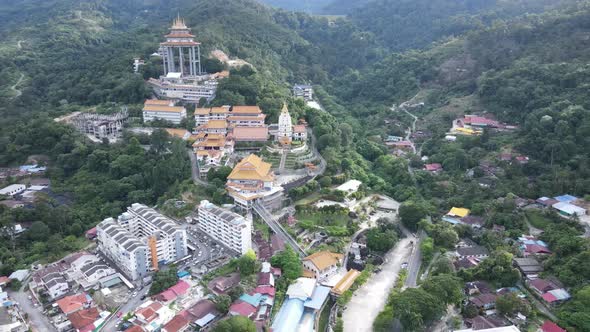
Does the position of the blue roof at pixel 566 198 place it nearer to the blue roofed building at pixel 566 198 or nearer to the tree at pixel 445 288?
the blue roofed building at pixel 566 198

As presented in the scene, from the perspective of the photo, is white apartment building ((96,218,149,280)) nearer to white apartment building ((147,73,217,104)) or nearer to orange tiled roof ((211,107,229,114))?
orange tiled roof ((211,107,229,114))

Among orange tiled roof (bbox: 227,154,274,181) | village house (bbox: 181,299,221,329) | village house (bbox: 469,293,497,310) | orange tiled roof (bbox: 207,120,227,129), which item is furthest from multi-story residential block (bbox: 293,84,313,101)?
village house (bbox: 181,299,221,329)

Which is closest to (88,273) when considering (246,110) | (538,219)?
(246,110)

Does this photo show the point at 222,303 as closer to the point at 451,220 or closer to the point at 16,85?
the point at 451,220

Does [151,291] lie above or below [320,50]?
below

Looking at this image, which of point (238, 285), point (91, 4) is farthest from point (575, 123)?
point (91, 4)

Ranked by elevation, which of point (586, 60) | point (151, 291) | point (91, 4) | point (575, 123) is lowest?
point (151, 291)

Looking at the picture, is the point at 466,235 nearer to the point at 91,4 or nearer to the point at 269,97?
the point at 269,97
